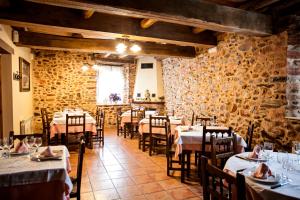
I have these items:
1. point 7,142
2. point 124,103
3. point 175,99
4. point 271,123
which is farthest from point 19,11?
point 124,103

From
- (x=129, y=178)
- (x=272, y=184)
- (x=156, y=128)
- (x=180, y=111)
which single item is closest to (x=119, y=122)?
(x=180, y=111)

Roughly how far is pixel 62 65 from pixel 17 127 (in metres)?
3.52

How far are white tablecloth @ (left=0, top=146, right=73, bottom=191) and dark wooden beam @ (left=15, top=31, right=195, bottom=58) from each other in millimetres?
3615

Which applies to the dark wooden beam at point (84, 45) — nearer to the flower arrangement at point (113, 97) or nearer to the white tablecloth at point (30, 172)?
the white tablecloth at point (30, 172)

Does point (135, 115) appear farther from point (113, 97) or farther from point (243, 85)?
point (243, 85)

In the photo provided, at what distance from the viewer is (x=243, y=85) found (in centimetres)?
464

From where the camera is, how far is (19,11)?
3480 millimetres

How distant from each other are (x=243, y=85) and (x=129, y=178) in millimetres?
2920

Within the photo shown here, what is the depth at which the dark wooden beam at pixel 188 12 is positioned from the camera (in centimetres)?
275

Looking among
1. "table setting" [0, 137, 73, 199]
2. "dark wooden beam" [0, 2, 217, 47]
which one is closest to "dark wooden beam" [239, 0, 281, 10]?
"dark wooden beam" [0, 2, 217, 47]

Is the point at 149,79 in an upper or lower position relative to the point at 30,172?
upper

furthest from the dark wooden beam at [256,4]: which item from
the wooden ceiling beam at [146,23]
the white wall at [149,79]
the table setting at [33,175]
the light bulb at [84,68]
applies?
the light bulb at [84,68]

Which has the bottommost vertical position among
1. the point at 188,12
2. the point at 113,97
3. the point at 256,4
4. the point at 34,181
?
the point at 34,181

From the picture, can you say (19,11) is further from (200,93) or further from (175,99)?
(175,99)
